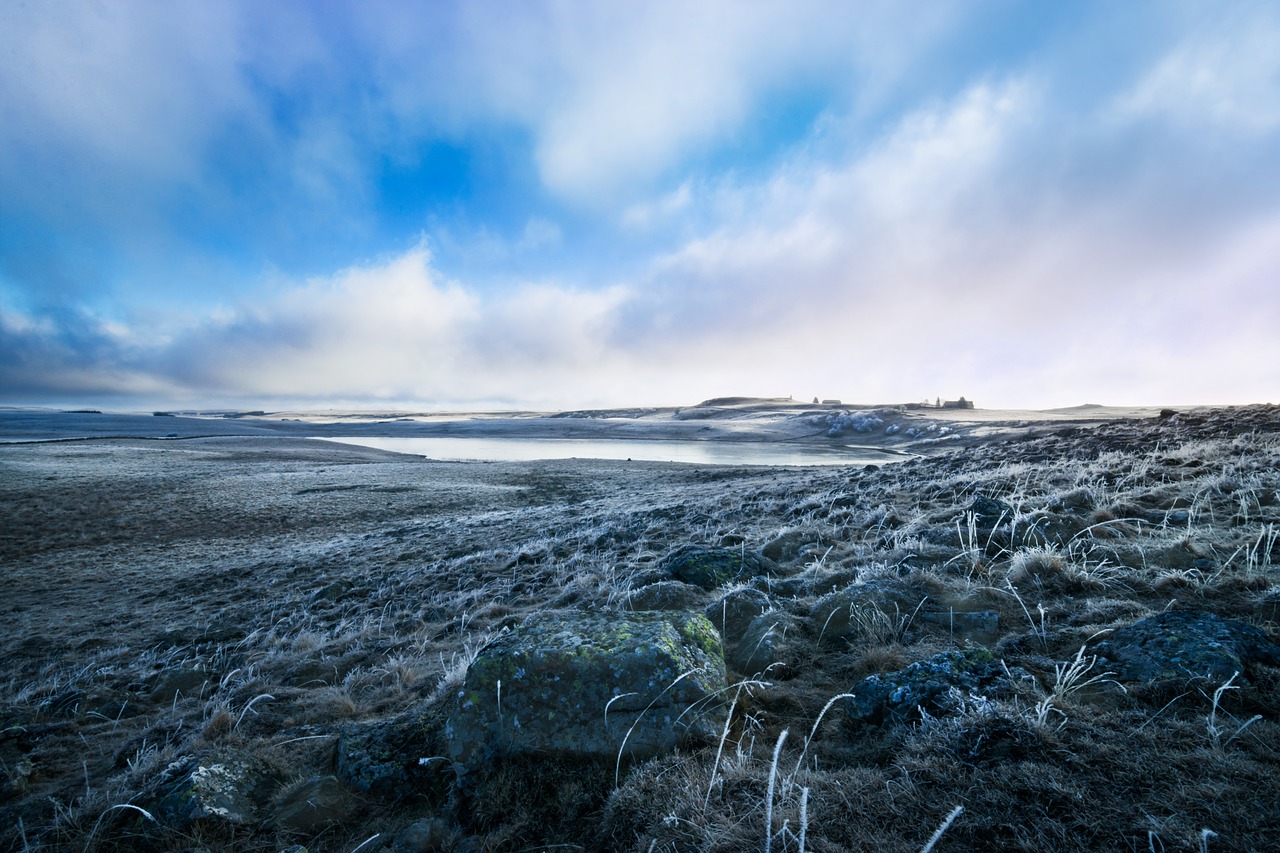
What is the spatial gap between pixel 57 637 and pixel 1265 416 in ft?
89.0

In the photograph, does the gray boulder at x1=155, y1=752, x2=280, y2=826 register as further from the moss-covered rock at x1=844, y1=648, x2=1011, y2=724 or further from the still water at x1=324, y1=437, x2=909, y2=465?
the still water at x1=324, y1=437, x2=909, y2=465

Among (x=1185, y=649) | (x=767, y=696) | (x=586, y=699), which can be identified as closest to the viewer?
→ (x=1185, y=649)

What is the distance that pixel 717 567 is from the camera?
653cm

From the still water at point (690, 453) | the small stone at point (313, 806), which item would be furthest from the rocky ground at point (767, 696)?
the still water at point (690, 453)

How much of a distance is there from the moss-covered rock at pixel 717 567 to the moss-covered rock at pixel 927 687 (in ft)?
9.58

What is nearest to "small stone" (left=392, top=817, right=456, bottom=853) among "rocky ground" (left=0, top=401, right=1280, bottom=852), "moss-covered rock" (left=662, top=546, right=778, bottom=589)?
"rocky ground" (left=0, top=401, right=1280, bottom=852)

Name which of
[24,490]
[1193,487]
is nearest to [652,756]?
[1193,487]

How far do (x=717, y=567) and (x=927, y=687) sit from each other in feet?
11.8

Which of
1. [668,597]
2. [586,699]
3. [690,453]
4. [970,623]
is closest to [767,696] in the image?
[586,699]

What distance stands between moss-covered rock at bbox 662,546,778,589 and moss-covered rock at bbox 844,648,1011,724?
9.58 feet

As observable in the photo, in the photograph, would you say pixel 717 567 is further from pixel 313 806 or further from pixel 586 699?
pixel 313 806

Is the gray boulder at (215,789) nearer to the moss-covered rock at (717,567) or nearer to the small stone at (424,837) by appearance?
the small stone at (424,837)

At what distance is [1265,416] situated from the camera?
1375 centimetres

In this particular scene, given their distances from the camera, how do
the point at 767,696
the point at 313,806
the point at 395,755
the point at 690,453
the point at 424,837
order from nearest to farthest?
the point at 424,837 → the point at 313,806 → the point at 395,755 → the point at 767,696 → the point at 690,453
